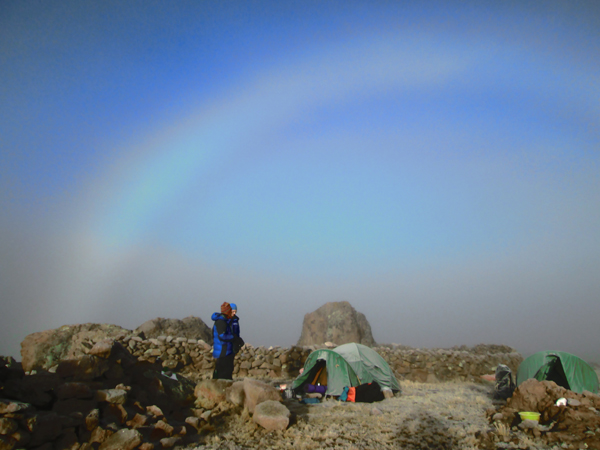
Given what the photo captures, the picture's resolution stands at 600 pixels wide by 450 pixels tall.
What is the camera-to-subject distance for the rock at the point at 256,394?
743 cm

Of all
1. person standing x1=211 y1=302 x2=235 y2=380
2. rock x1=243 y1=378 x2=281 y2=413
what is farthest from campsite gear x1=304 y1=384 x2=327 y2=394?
rock x1=243 y1=378 x2=281 y2=413

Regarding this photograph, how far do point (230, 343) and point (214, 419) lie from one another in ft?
7.91

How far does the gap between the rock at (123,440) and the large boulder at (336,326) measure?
657 inches

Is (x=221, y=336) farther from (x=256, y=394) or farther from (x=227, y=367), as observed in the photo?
(x=256, y=394)

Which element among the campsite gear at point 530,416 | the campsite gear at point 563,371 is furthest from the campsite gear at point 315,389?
the campsite gear at point 563,371

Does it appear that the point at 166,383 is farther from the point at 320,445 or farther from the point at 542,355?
the point at 542,355

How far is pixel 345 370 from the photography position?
1138 cm

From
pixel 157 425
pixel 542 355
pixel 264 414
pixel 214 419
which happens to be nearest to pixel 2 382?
pixel 157 425

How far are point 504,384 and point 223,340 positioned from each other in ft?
30.7

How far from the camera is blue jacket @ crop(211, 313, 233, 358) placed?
9.12 m

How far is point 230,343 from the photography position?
9281mm

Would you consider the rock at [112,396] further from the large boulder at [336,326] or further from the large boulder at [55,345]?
the large boulder at [336,326]

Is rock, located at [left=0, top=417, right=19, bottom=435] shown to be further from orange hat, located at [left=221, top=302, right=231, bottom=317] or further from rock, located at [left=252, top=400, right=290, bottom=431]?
orange hat, located at [left=221, top=302, right=231, bottom=317]

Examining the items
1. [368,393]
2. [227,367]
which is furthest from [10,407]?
[368,393]
